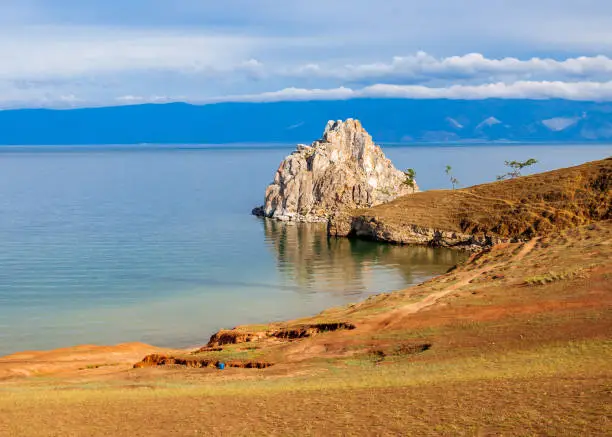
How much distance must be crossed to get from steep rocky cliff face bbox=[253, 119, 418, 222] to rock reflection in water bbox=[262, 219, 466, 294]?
16802mm

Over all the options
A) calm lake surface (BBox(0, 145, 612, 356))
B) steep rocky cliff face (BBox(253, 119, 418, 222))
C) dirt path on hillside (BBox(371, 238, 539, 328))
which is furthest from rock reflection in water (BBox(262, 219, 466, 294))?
steep rocky cliff face (BBox(253, 119, 418, 222))

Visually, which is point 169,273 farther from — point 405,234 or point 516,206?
point 516,206

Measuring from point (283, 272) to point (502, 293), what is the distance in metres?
36.6

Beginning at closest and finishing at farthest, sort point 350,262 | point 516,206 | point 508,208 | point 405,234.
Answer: point 350,262
point 508,208
point 516,206
point 405,234

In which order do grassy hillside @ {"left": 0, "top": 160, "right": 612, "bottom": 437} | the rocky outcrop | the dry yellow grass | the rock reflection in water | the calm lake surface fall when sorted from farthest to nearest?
the rocky outcrop, the dry yellow grass, the rock reflection in water, the calm lake surface, grassy hillside @ {"left": 0, "top": 160, "right": 612, "bottom": 437}

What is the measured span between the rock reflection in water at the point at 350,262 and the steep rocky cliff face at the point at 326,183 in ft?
55.1

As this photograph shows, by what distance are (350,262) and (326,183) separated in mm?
47387

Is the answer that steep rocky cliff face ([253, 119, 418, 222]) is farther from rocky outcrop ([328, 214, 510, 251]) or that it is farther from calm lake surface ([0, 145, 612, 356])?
rocky outcrop ([328, 214, 510, 251])

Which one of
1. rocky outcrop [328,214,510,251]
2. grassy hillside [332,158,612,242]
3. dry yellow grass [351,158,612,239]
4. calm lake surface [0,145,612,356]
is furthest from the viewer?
rocky outcrop [328,214,510,251]

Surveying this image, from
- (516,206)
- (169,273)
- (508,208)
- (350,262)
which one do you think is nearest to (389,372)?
(169,273)

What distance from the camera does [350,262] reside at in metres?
87.1

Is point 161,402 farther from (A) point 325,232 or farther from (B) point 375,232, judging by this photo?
(A) point 325,232

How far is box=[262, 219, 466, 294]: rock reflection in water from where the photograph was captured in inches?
2881

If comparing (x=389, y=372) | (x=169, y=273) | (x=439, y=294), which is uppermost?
(x=439, y=294)
